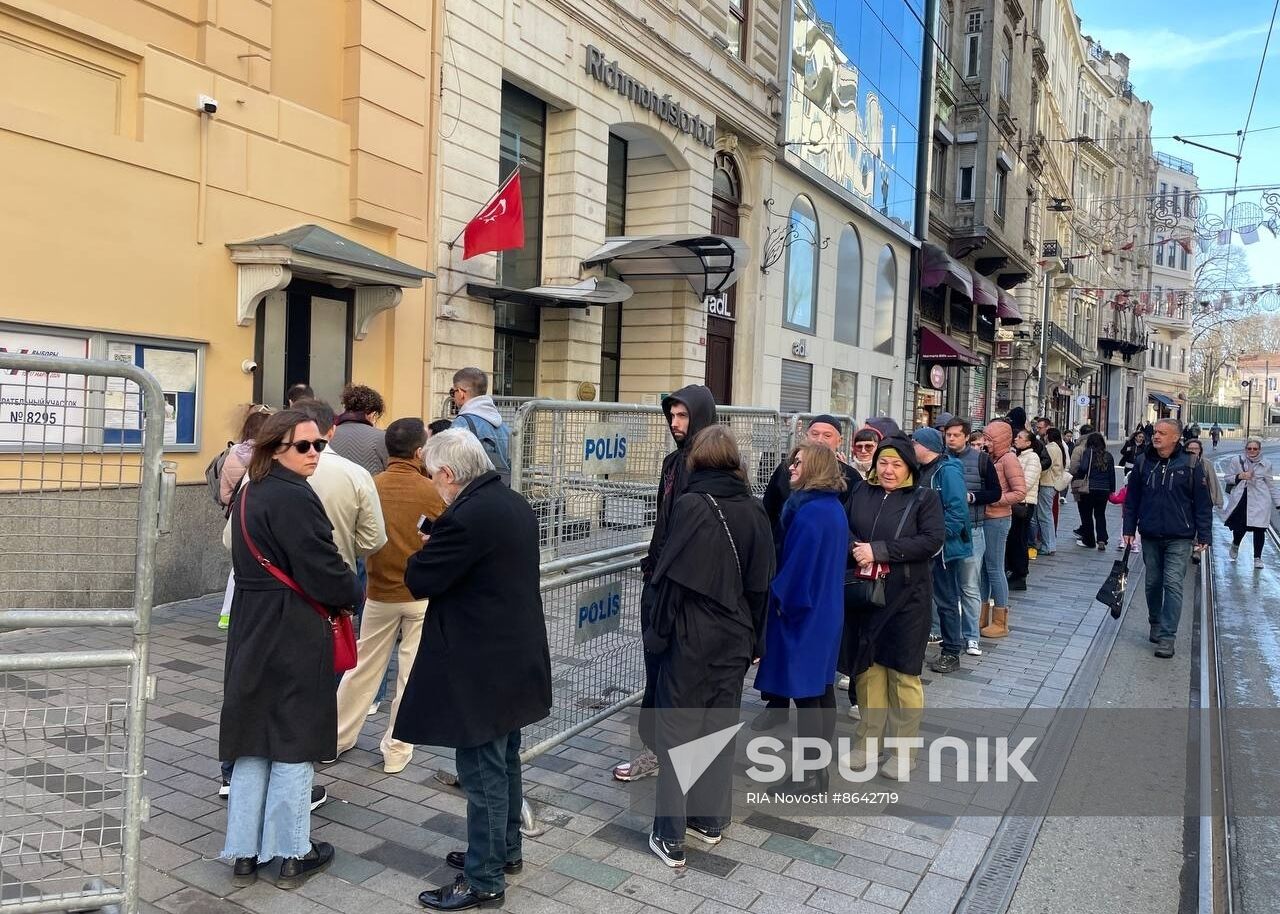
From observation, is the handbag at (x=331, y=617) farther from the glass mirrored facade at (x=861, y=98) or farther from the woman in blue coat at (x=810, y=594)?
the glass mirrored facade at (x=861, y=98)

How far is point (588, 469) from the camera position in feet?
15.6

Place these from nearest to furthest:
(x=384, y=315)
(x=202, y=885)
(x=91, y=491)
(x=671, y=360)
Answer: (x=91, y=491), (x=202, y=885), (x=384, y=315), (x=671, y=360)

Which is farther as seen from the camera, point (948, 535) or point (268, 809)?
point (948, 535)

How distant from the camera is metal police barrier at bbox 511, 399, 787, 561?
4418 millimetres

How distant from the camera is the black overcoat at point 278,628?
10.8 feet

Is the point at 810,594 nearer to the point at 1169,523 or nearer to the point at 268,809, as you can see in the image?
the point at 268,809

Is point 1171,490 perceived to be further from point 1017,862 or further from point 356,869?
point 356,869

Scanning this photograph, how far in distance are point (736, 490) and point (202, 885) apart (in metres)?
2.57

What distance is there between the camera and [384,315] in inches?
378

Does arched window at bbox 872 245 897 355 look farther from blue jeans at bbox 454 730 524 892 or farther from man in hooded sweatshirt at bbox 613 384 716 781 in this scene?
blue jeans at bbox 454 730 524 892

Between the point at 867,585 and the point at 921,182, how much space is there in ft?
73.8

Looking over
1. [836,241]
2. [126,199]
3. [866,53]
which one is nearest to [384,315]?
[126,199]

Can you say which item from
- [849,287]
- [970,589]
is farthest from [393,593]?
[849,287]

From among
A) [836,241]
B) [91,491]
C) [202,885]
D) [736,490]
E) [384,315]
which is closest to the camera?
[91,491]
